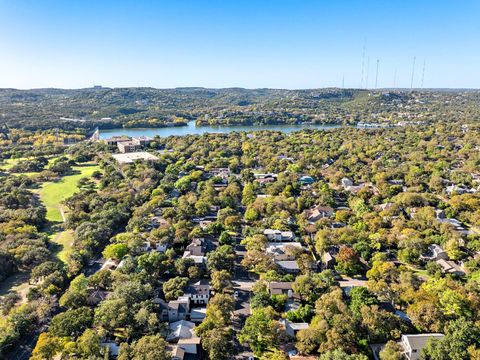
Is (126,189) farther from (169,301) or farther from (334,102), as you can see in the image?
(334,102)

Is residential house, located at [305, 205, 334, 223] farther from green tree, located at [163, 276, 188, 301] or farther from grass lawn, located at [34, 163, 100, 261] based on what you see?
grass lawn, located at [34, 163, 100, 261]

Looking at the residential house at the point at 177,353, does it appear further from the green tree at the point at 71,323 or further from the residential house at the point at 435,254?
the residential house at the point at 435,254

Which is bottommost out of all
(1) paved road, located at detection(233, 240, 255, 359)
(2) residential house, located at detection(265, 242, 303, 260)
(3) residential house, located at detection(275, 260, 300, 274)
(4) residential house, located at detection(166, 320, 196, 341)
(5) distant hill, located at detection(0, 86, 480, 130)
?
(1) paved road, located at detection(233, 240, 255, 359)

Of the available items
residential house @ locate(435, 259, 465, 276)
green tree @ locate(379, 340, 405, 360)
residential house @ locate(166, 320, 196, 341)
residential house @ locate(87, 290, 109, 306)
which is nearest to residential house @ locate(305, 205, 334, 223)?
residential house @ locate(435, 259, 465, 276)

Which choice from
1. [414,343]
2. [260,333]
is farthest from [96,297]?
[414,343]

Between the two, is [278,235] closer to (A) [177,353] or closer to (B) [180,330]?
(B) [180,330]

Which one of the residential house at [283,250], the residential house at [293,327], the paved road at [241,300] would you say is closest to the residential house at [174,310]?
the paved road at [241,300]
